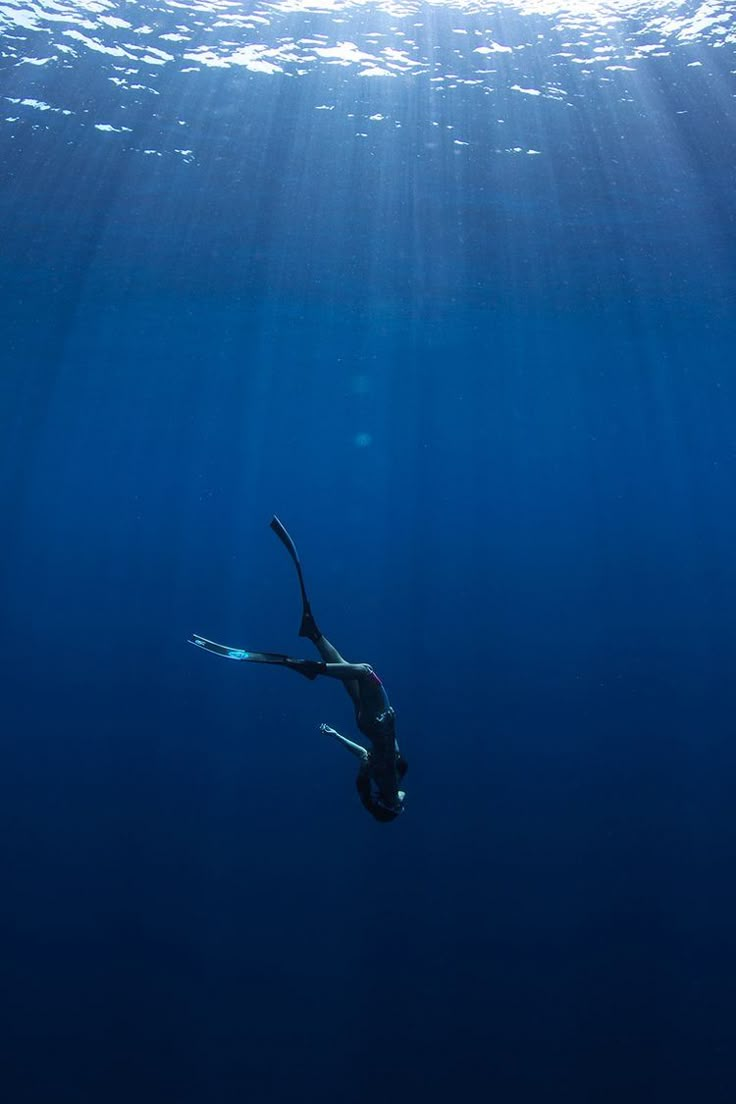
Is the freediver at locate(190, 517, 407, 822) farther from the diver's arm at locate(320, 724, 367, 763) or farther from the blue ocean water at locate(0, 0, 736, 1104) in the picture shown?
the blue ocean water at locate(0, 0, 736, 1104)

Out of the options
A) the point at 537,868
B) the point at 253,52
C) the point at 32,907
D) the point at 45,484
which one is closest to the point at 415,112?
the point at 253,52

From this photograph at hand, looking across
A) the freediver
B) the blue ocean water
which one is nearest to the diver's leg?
the freediver

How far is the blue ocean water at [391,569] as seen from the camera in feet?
33.0

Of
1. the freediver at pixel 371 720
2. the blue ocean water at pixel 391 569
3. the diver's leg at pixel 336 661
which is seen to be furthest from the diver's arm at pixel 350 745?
the blue ocean water at pixel 391 569

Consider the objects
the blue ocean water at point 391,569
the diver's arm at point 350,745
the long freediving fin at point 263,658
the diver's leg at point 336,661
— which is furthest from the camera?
the blue ocean water at point 391,569

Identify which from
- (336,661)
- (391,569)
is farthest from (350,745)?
(391,569)

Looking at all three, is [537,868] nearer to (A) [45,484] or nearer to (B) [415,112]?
(B) [415,112]

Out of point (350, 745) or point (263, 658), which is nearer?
point (263, 658)

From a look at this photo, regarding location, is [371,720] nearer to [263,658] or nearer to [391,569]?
[263,658]

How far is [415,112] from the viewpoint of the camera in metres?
10.5

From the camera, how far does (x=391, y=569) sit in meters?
28.9

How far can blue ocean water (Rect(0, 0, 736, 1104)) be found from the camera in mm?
10070

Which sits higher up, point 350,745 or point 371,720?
point 371,720

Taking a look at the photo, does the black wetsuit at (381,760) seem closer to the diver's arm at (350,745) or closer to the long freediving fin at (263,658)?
the diver's arm at (350,745)
